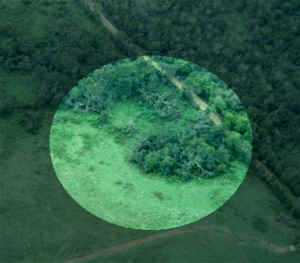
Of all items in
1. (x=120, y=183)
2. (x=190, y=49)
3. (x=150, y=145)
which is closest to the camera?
(x=120, y=183)

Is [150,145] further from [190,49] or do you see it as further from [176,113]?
[190,49]

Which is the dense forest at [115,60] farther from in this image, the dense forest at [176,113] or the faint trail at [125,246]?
the dense forest at [176,113]

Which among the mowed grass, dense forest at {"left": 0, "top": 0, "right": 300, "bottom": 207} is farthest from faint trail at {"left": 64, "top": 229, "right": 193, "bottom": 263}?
dense forest at {"left": 0, "top": 0, "right": 300, "bottom": 207}

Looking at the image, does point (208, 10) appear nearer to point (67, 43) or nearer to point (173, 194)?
point (67, 43)

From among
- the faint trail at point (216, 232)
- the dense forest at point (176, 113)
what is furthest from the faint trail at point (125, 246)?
the dense forest at point (176, 113)

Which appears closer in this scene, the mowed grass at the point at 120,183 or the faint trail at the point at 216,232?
the faint trail at the point at 216,232

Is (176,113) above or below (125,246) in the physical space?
above

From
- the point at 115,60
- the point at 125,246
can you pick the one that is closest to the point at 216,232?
the point at 125,246

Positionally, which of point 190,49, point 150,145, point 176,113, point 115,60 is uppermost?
point 190,49
